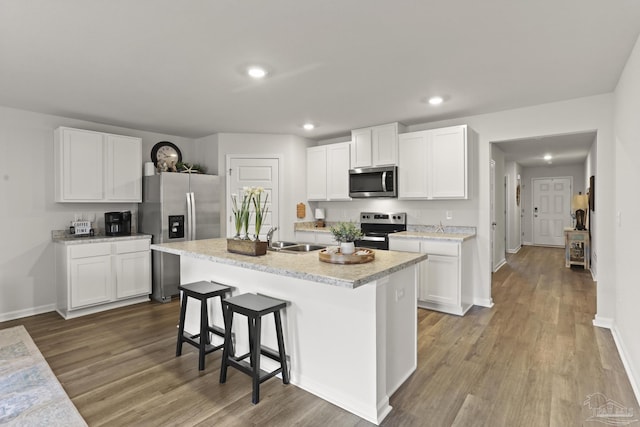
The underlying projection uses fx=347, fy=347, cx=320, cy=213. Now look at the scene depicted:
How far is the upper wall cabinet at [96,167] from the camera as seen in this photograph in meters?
4.11

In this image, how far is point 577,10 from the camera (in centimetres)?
200

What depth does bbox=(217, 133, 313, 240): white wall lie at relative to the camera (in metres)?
5.30

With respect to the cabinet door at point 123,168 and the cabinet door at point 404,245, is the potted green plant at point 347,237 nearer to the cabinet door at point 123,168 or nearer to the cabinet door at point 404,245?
the cabinet door at point 404,245

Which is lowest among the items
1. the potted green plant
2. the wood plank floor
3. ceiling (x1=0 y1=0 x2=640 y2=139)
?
the wood plank floor

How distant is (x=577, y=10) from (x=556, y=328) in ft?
9.64

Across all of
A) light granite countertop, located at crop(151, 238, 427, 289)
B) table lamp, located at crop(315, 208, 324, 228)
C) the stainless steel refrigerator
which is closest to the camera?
light granite countertop, located at crop(151, 238, 427, 289)

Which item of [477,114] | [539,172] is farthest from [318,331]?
[539,172]

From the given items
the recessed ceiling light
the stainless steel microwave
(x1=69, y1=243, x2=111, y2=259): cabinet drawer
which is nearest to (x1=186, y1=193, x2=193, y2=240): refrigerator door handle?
(x1=69, y1=243, x2=111, y2=259): cabinet drawer

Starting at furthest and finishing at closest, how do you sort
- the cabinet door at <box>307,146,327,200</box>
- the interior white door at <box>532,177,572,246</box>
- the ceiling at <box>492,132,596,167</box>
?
the interior white door at <box>532,177,572,246</box> → the ceiling at <box>492,132,596,167</box> → the cabinet door at <box>307,146,327,200</box>

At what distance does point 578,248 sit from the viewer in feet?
21.8

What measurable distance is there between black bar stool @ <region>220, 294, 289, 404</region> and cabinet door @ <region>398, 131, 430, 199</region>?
272cm

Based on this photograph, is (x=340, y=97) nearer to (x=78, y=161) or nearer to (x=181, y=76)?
(x=181, y=76)

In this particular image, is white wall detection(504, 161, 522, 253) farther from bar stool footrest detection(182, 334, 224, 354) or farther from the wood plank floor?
bar stool footrest detection(182, 334, 224, 354)

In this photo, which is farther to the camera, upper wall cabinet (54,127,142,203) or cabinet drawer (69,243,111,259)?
upper wall cabinet (54,127,142,203)
